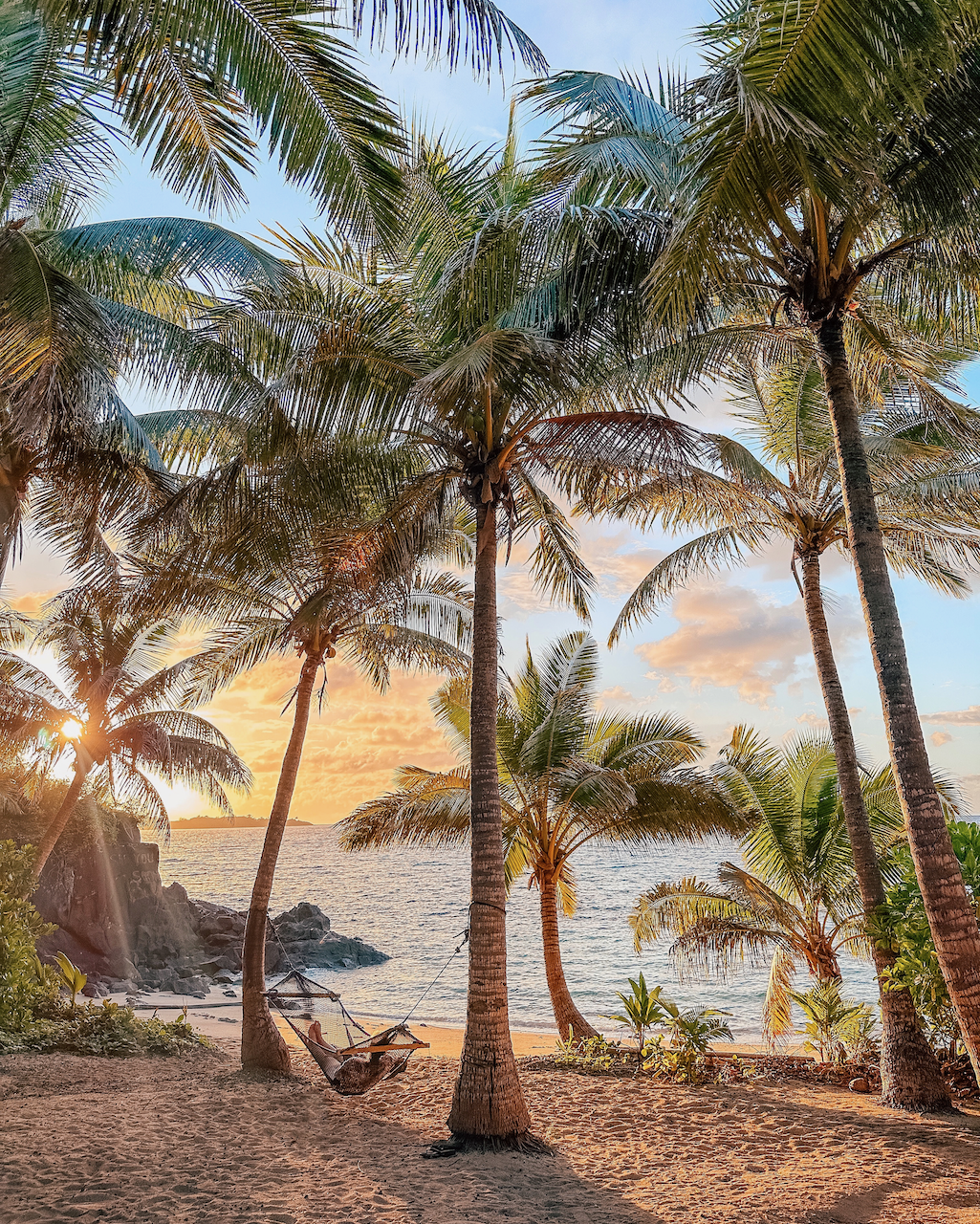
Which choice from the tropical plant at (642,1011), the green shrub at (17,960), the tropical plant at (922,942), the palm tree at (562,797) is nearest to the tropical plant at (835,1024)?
the tropical plant at (922,942)

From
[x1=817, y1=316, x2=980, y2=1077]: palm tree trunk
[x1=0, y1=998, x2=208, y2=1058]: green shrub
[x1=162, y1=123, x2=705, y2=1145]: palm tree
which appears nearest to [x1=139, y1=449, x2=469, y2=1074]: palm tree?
[x1=162, y1=123, x2=705, y2=1145]: palm tree

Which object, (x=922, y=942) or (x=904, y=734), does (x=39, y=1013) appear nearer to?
(x=922, y=942)

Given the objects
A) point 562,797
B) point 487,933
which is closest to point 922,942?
point 487,933

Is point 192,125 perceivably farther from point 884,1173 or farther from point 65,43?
point 884,1173

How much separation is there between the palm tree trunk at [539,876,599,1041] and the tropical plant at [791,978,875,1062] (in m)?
2.83

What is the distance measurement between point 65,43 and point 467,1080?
289 inches

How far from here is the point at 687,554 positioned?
1041 cm

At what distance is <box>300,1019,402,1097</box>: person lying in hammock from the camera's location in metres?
7.21

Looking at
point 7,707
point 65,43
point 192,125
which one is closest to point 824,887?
point 192,125

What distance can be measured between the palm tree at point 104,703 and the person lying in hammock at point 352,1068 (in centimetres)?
716

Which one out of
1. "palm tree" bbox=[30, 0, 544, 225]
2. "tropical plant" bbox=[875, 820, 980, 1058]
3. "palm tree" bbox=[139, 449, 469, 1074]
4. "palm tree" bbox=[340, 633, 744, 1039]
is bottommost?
"tropical plant" bbox=[875, 820, 980, 1058]

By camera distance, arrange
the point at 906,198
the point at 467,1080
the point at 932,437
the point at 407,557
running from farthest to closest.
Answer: the point at 932,437 < the point at 407,557 < the point at 467,1080 < the point at 906,198

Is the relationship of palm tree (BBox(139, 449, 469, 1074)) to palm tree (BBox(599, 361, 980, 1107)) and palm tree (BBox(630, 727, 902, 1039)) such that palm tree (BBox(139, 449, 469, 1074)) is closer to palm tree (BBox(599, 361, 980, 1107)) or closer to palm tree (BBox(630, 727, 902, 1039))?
palm tree (BBox(599, 361, 980, 1107))

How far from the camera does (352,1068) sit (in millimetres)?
7246
